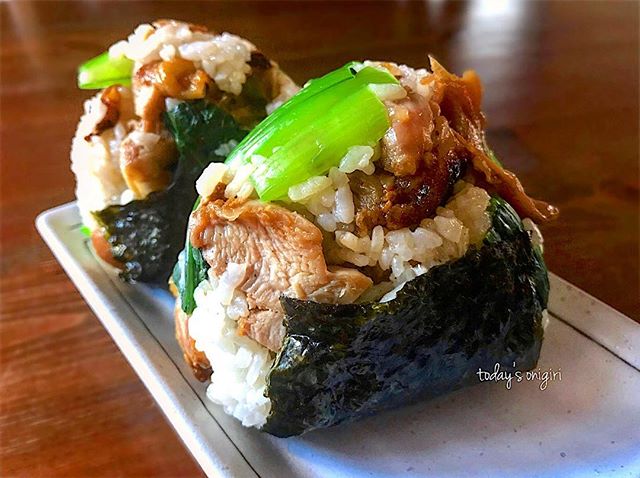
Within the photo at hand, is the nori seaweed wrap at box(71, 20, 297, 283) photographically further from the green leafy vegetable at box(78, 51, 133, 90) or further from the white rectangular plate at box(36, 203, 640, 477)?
the white rectangular plate at box(36, 203, 640, 477)

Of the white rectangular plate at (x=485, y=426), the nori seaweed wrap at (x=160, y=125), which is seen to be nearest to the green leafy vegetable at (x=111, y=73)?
the nori seaweed wrap at (x=160, y=125)

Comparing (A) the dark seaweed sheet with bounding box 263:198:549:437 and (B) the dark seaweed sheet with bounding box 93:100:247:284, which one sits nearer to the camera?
(A) the dark seaweed sheet with bounding box 263:198:549:437

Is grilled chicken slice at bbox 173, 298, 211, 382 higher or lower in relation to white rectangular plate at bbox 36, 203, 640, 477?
higher

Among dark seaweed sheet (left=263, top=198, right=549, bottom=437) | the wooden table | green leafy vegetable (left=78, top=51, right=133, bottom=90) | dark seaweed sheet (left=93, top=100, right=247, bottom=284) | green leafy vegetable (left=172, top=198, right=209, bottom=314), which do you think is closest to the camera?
dark seaweed sheet (left=263, top=198, right=549, bottom=437)

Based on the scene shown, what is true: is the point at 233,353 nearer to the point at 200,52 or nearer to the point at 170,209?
the point at 170,209

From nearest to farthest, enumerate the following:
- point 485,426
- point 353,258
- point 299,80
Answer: point 353,258, point 485,426, point 299,80

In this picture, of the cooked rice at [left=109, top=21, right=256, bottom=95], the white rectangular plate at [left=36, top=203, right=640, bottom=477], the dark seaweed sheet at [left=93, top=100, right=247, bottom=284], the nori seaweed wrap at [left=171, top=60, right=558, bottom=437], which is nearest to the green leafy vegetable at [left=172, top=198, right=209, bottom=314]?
the nori seaweed wrap at [left=171, top=60, right=558, bottom=437]

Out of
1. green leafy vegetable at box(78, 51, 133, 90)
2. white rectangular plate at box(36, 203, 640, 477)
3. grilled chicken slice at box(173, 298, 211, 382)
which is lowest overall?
white rectangular plate at box(36, 203, 640, 477)

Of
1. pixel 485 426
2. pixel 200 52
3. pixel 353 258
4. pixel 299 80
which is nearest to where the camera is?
→ pixel 353 258

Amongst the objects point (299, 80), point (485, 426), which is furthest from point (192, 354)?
point (299, 80)

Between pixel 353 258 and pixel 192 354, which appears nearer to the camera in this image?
pixel 353 258
